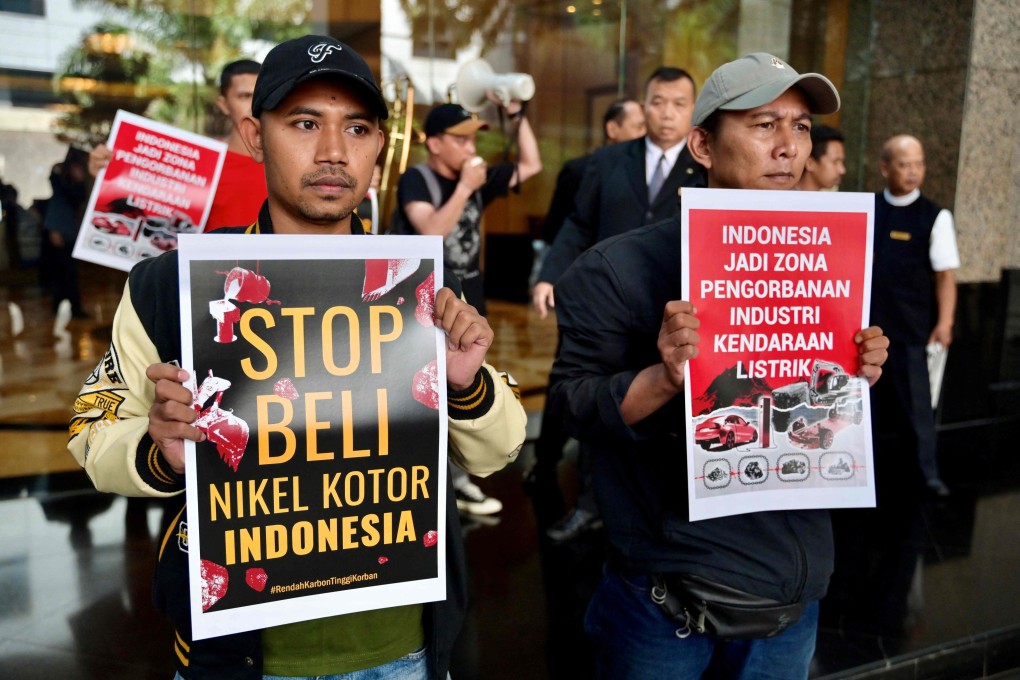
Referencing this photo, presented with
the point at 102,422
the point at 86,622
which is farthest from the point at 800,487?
the point at 86,622

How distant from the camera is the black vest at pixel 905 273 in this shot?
486cm

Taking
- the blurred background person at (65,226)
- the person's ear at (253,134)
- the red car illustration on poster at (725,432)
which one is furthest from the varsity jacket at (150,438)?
the blurred background person at (65,226)

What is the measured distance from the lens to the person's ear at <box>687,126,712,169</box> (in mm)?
1690

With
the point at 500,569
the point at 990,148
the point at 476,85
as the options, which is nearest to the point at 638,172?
the point at 476,85

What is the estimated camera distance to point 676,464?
1.58 m

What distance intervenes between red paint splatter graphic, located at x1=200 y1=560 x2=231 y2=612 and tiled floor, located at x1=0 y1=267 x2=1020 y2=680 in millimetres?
1837

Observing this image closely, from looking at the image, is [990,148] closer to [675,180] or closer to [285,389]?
[675,180]

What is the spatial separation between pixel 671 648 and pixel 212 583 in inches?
33.9

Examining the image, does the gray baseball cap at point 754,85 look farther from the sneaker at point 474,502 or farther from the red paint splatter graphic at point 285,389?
the sneaker at point 474,502

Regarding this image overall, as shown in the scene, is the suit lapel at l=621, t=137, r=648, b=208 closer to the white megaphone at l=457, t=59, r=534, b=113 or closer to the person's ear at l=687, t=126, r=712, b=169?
the white megaphone at l=457, t=59, r=534, b=113

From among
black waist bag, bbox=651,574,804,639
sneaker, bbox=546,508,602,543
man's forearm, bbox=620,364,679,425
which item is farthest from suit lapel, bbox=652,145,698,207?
black waist bag, bbox=651,574,804,639

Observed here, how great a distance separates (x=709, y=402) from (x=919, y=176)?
4.00 m

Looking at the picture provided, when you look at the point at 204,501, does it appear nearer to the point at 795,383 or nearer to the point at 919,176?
the point at 795,383

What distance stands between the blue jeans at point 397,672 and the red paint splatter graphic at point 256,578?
19 cm
